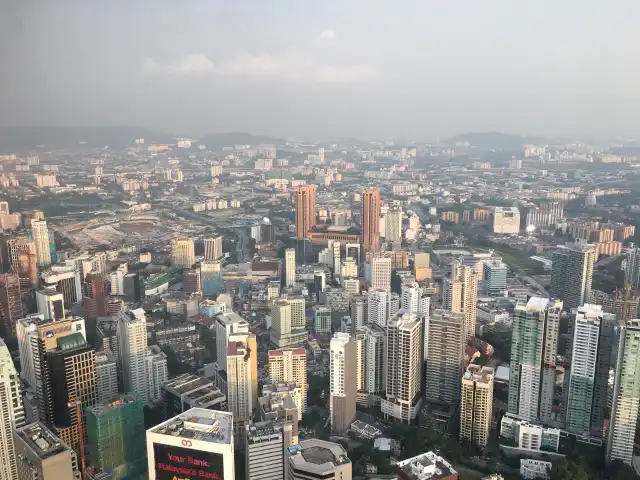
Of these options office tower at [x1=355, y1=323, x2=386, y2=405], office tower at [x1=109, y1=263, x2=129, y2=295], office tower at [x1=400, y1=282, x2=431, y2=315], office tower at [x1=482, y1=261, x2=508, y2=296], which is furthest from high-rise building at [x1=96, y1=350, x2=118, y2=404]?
office tower at [x1=482, y1=261, x2=508, y2=296]

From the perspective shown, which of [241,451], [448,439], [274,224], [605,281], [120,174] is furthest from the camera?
[274,224]

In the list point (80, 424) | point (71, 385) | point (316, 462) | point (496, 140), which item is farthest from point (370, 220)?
point (316, 462)

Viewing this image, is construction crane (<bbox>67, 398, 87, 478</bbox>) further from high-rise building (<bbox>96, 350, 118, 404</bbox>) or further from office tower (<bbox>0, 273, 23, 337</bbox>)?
office tower (<bbox>0, 273, 23, 337</bbox>)

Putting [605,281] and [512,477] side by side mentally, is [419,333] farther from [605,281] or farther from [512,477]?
[605,281]

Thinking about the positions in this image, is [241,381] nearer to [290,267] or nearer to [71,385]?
[71,385]

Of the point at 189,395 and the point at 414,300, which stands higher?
→ the point at 414,300

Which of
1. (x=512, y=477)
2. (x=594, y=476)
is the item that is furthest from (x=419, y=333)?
(x=594, y=476)
